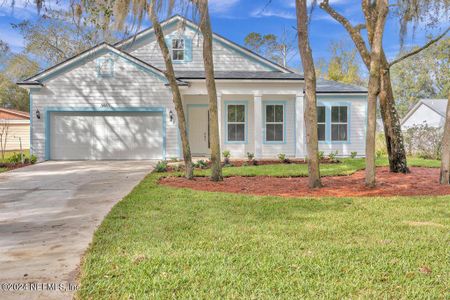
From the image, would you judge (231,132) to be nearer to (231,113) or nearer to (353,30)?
(231,113)

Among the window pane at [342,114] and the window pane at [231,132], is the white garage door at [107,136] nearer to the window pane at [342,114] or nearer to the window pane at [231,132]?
the window pane at [231,132]

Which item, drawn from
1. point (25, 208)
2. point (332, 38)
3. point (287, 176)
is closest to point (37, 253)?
point (25, 208)

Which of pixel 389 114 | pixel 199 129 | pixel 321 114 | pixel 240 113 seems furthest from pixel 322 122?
pixel 389 114

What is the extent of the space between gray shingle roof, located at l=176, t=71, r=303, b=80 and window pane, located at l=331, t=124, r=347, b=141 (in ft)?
10.4

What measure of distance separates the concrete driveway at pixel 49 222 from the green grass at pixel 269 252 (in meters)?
0.23

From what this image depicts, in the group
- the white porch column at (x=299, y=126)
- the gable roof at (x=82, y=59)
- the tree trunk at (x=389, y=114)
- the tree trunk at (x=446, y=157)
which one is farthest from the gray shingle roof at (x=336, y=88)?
the tree trunk at (x=446, y=157)

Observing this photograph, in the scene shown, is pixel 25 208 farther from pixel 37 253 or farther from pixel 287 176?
pixel 287 176

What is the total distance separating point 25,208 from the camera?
20.5ft

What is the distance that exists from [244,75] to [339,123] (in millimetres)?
5060

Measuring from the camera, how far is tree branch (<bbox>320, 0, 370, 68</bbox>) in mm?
10883

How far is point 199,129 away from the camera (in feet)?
56.4

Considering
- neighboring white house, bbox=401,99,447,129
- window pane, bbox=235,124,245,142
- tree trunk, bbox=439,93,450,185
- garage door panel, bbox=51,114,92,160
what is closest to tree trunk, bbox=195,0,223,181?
tree trunk, bbox=439,93,450,185

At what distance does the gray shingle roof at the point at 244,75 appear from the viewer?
15.6 m

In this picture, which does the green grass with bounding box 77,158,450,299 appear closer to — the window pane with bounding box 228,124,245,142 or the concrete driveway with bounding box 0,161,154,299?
the concrete driveway with bounding box 0,161,154,299
